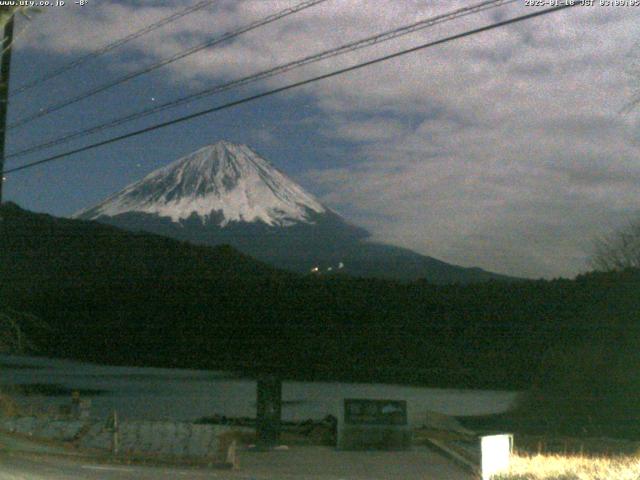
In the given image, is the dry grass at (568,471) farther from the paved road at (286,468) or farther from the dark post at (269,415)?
the dark post at (269,415)

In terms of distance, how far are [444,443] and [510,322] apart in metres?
40.1

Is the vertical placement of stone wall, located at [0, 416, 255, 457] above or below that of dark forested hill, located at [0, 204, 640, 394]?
below

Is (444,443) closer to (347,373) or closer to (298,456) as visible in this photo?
(298,456)

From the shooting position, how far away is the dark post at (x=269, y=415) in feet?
60.6

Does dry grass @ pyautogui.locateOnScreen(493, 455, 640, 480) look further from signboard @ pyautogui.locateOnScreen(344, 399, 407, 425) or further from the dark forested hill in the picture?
the dark forested hill

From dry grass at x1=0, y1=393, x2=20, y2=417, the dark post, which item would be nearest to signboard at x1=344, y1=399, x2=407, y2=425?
the dark post

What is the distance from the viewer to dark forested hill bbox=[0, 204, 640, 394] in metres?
55.3

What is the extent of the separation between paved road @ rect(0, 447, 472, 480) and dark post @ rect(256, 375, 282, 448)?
2.02ft

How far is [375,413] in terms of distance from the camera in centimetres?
1881

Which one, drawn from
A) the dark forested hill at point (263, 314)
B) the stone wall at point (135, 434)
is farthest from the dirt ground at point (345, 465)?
the dark forested hill at point (263, 314)

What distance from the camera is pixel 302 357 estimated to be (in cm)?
6062

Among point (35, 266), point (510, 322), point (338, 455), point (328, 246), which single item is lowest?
point (338, 455)

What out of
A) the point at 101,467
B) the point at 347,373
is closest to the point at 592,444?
the point at 101,467

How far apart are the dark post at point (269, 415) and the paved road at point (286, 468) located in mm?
616
